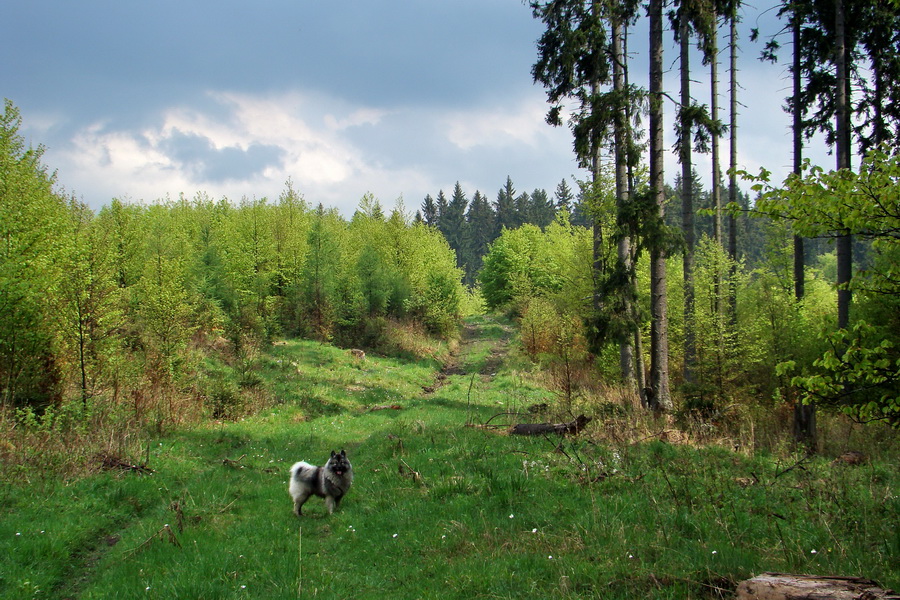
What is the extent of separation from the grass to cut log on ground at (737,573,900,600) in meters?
0.45

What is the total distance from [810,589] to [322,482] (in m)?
6.62

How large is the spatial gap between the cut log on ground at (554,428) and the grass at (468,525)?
0.32 meters

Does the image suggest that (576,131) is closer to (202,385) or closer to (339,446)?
(339,446)

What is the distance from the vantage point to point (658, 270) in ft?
43.1

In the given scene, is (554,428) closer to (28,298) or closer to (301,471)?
(301,471)

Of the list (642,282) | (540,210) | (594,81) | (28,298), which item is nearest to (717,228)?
(642,282)

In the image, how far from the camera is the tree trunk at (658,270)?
13062 millimetres

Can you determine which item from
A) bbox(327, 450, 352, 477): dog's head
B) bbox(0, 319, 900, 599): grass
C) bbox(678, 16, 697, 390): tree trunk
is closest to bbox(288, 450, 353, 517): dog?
bbox(327, 450, 352, 477): dog's head

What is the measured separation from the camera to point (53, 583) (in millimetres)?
6051

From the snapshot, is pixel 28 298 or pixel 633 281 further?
pixel 633 281

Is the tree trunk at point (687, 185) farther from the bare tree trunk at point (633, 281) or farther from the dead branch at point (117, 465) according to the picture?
the dead branch at point (117, 465)

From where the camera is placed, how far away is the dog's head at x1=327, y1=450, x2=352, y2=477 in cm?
839

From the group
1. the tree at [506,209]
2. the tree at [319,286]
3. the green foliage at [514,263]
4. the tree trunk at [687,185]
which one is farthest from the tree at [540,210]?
the tree trunk at [687,185]

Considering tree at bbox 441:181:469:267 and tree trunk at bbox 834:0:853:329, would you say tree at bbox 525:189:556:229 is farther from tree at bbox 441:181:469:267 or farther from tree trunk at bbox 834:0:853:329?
tree trunk at bbox 834:0:853:329
